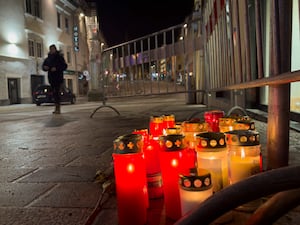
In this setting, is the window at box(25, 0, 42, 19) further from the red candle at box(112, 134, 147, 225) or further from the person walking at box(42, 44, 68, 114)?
the red candle at box(112, 134, 147, 225)

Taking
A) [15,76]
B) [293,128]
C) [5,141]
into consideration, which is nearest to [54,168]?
[5,141]

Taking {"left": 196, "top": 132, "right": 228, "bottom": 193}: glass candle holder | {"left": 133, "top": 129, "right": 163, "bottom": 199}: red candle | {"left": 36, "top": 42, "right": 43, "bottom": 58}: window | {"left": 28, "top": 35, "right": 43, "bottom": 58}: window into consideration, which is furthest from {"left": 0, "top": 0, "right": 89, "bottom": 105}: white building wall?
{"left": 196, "top": 132, "right": 228, "bottom": 193}: glass candle holder

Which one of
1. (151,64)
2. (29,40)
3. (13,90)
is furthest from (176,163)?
(29,40)

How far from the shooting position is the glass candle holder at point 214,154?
59.4 inches

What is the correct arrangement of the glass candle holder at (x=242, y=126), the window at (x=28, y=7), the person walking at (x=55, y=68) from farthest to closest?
the window at (x=28, y=7)
the person walking at (x=55, y=68)
the glass candle holder at (x=242, y=126)

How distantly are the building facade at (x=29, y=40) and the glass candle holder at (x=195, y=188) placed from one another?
51.4ft

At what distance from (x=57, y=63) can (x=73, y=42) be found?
→ 23.3m

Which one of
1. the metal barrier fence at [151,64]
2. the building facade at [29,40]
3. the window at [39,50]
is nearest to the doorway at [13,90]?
A: the building facade at [29,40]

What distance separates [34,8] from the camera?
24.0m

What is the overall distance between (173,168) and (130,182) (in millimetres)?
221

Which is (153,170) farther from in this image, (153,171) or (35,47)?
(35,47)

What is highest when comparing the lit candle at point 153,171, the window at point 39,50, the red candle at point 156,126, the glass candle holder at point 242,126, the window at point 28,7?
the window at point 28,7

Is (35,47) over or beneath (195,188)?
over

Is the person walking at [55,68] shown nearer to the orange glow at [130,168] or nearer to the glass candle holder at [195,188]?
the orange glow at [130,168]
